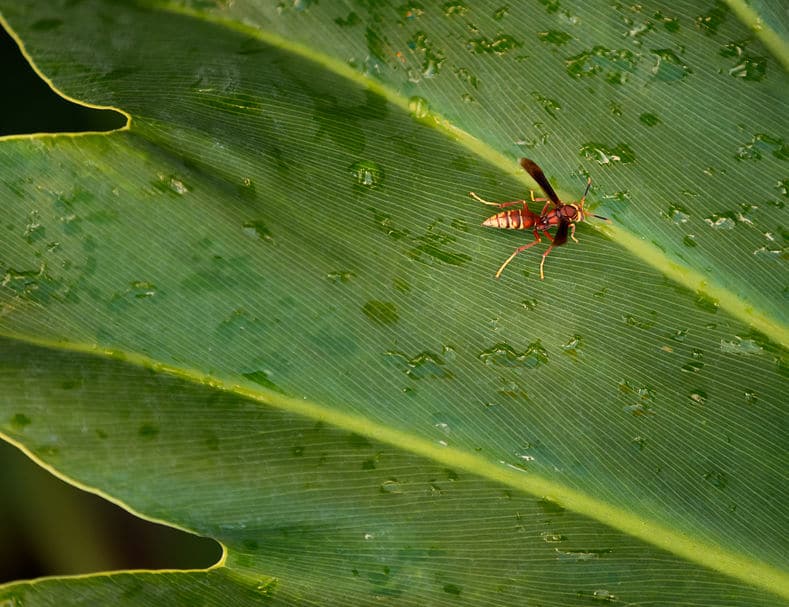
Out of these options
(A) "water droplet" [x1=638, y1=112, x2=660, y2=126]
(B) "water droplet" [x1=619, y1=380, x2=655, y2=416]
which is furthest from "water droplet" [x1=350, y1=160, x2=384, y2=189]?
(B) "water droplet" [x1=619, y1=380, x2=655, y2=416]

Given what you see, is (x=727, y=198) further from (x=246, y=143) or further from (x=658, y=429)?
(x=246, y=143)

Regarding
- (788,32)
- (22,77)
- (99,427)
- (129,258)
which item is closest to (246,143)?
(129,258)

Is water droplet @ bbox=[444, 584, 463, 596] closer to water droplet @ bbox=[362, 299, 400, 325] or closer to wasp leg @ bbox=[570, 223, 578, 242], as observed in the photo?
water droplet @ bbox=[362, 299, 400, 325]

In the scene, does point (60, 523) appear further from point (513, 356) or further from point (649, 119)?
point (649, 119)

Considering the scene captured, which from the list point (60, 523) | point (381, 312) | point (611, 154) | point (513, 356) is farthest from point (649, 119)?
point (60, 523)

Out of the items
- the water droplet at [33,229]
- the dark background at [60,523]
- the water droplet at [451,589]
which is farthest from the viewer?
the dark background at [60,523]

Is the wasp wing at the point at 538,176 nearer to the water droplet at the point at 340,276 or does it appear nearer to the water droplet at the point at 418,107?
the water droplet at the point at 418,107

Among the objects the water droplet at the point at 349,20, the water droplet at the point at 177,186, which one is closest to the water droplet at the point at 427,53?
the water droplet at the point at 349,20
